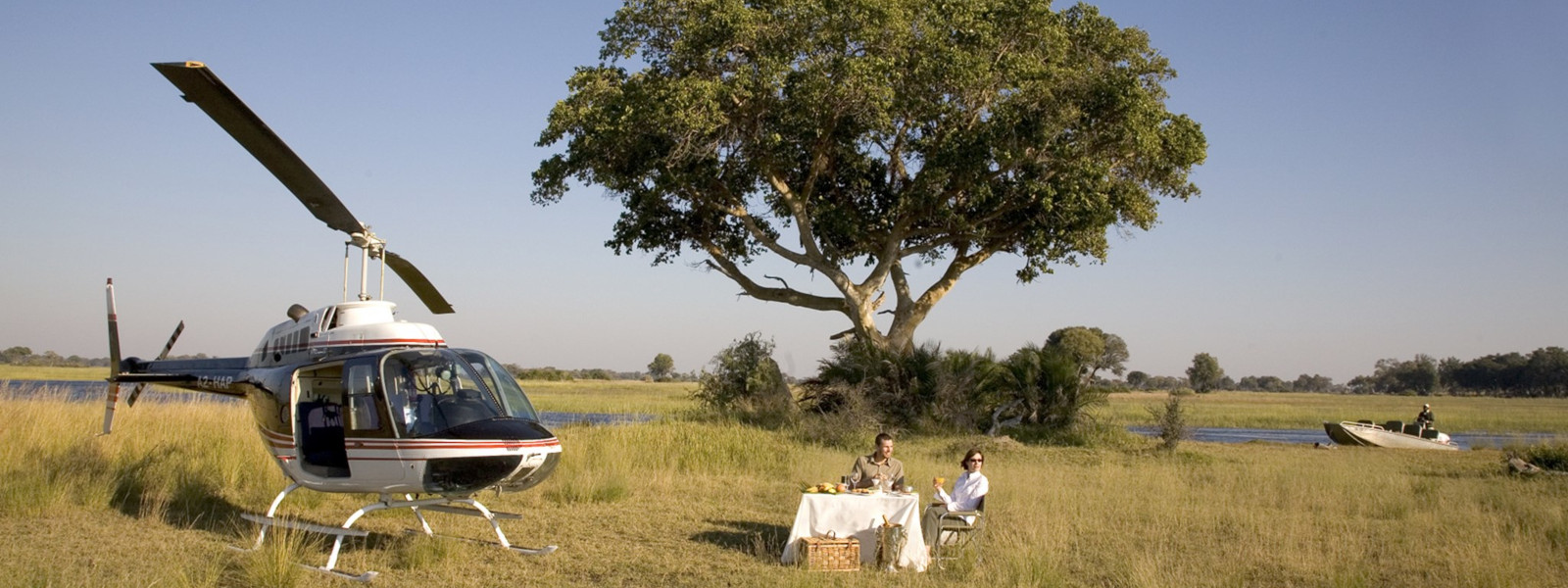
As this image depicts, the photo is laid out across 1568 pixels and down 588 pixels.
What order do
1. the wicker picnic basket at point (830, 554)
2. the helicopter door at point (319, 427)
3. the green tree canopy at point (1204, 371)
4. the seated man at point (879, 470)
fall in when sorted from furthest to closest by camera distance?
the green tree canopy at point (1204, 371) < the seated man at point (879, 470) < the helicopter door at point (319, 427) < the wicker picnic basket at point (830, 554)

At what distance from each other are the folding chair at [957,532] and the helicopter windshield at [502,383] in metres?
3.56

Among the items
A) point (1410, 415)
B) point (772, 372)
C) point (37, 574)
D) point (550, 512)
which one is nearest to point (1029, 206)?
point (772, 372)

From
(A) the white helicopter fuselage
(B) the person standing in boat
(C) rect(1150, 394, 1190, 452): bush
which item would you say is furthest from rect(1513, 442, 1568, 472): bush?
(A) the white helicopter fuselage

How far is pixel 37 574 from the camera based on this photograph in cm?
780

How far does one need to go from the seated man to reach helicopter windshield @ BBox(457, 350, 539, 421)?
2.98 meters

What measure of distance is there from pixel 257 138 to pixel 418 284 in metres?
3.48

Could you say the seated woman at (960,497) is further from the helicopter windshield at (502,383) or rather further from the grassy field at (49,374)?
the grassy field at (49,374)

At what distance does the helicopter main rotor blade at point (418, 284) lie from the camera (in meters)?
11.3

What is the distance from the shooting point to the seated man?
10.5 m

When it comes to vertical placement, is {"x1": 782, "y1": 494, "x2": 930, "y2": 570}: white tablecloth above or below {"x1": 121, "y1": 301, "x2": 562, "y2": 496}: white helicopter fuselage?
below

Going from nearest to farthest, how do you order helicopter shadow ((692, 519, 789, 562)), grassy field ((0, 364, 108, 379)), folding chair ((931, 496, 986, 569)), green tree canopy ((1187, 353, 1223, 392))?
folding chair ((931, 496, 986, 569))
helicopter shadow ((692, 519, 789, 562))
grassy field ((0, 364, 108, 379))
green tree canopy ((1187, 353, 1223, 392))

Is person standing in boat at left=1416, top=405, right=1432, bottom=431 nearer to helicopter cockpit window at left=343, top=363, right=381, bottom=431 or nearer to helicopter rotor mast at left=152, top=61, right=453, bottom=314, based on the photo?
helicopter rotor mast at left=152, top=61, right=453, bottom=314

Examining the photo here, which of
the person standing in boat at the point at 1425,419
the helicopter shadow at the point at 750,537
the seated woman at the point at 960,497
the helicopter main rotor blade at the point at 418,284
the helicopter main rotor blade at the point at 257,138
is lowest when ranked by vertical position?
the helicopter shadow at the point at 750,537

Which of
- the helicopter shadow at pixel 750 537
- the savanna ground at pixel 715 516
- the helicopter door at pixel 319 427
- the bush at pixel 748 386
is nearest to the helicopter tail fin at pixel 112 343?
the savanna ground at pixel 715 516
